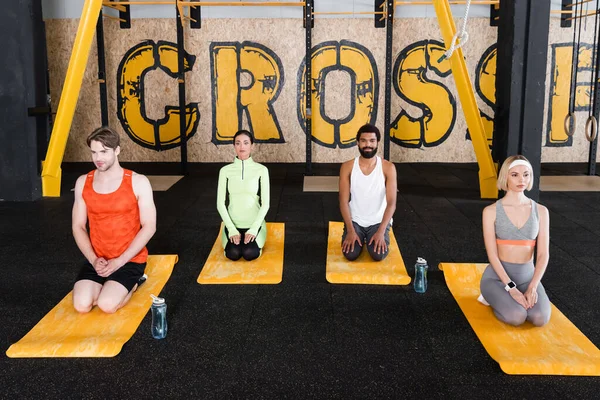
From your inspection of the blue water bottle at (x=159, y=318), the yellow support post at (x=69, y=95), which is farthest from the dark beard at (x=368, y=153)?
the yellow support post at (x=69, y=95)

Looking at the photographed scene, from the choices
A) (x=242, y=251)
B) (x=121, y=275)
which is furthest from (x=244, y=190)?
(x=121, y=275)

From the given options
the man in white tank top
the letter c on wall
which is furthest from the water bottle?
the letter c on wall

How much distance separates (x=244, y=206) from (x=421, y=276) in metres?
1.46

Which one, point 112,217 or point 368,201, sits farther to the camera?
point 368,201

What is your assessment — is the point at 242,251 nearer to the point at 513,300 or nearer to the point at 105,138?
the point at 105,138

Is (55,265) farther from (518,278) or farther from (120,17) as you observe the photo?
(120,17)

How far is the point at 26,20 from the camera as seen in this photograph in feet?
22.0

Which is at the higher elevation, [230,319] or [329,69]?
[329,69]

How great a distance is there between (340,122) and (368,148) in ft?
19.4

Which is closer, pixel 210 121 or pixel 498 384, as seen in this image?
pixel 498 384

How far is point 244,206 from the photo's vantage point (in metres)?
4.45

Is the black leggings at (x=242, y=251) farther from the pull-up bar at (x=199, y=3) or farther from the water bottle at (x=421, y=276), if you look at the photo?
the pull-up bar at (x=199, y=3)

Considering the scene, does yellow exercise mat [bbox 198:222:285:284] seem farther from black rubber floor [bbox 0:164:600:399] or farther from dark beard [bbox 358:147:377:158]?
dark beard [bbox 358:147:377:158]

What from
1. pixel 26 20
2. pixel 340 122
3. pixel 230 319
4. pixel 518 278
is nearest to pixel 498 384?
pixel 518 278
